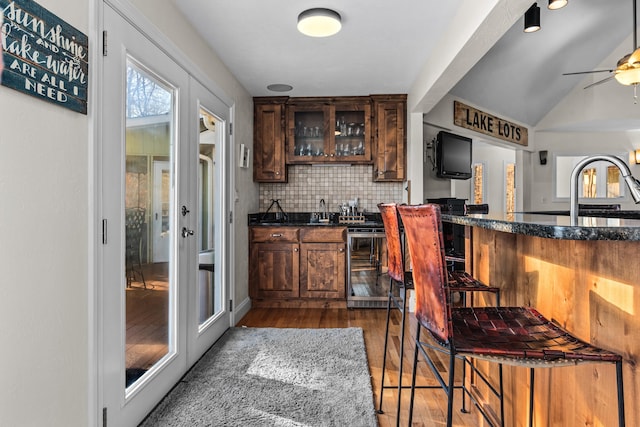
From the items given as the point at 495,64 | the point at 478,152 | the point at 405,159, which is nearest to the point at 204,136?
the point at 405,159

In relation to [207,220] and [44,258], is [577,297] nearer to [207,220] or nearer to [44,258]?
[44,258]

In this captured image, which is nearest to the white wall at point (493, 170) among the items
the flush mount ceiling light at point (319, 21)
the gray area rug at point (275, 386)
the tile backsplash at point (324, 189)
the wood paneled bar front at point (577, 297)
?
the tile backsplash at point (324, 189)

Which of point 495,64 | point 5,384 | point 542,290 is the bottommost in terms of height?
point 5,384

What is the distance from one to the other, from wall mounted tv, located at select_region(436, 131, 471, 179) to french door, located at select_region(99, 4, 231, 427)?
293cm

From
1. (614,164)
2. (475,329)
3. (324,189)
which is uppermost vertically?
(324,189)

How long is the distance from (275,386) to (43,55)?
1.97m

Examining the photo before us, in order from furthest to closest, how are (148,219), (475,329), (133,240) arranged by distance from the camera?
(148,219), (133,240), (475,329)

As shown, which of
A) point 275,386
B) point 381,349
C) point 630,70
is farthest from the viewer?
point 630,70

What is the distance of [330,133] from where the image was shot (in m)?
4.36

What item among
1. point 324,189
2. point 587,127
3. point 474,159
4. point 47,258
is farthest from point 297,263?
point 474,159

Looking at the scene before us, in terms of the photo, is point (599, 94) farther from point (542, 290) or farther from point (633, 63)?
point (542, 290)

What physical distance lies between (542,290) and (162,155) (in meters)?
2.03

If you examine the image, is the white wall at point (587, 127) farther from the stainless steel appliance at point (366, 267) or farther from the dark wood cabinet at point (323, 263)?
the dark wood cabinet at point (323, 263)

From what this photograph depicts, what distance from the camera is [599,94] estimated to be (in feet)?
21.7
